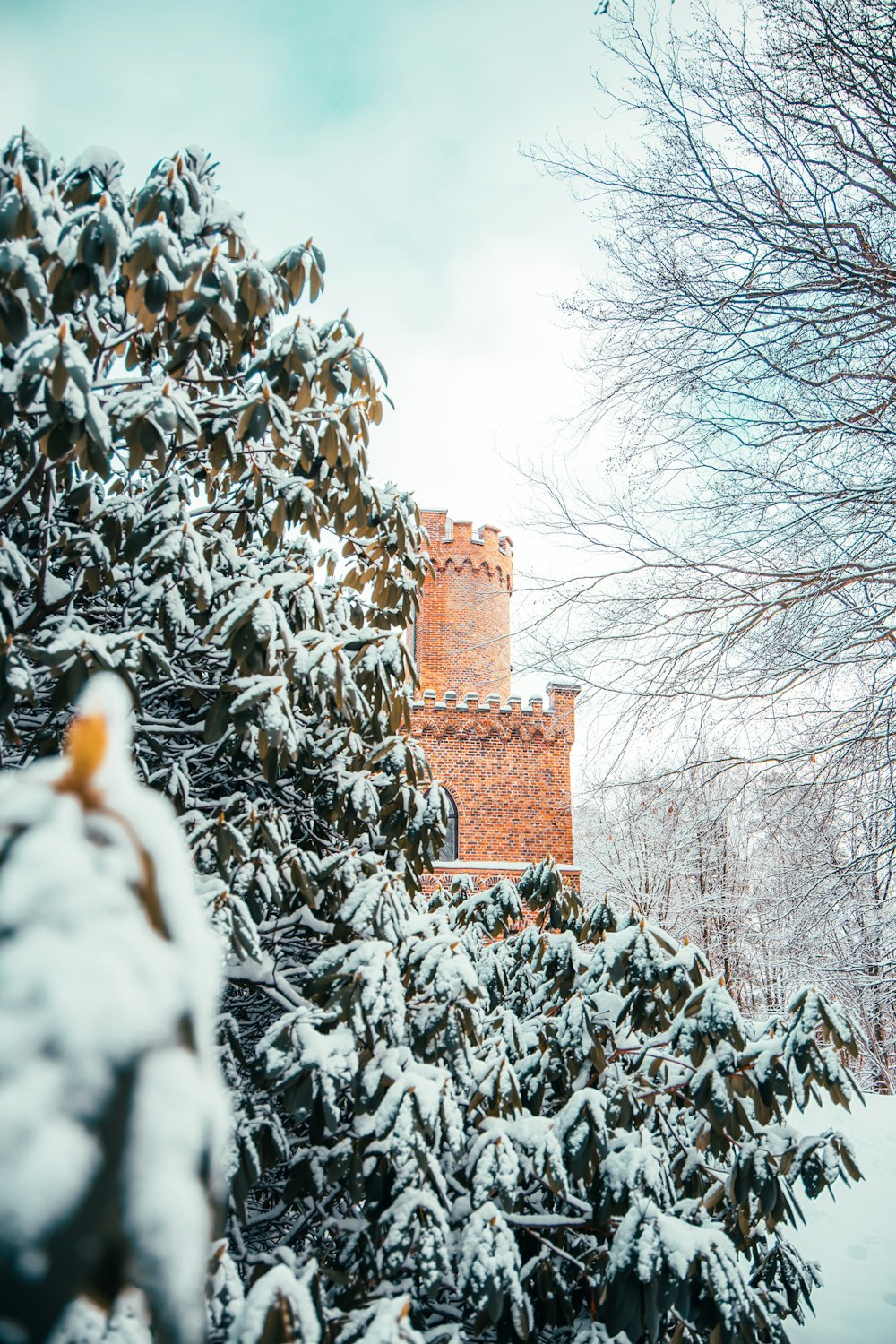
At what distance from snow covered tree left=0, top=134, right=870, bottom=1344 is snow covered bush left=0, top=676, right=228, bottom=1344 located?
4.77 feet

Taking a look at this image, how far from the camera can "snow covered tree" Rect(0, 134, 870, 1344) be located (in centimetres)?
229

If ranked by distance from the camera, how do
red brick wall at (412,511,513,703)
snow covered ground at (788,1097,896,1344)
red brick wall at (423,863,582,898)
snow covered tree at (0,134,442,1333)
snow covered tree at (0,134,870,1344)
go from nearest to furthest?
snow covered tree at (0,134,870,1344) < snow covered tree at (0,134,442,1333) < snow covered ground at (788,1097,896,1344) < red brick wall at (423,863,582,898) < red brick wall at (412,511,513,703)

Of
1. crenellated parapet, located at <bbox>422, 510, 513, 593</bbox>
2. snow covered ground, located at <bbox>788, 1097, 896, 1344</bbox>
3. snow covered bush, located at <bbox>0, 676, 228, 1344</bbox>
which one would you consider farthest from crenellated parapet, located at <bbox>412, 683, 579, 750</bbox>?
snow covered bush, located at <bbox>0, 676, 228, 1344</bbox>

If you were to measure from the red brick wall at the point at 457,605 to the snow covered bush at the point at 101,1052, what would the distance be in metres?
17.8

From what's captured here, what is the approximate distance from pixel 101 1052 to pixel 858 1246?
25.4ft

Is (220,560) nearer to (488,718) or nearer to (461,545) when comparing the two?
(488,718)

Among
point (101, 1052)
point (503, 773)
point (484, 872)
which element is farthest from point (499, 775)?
point (101, 1052)

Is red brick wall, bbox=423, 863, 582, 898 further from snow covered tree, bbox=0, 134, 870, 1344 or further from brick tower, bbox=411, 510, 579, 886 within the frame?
snow covered tree, bbox=0, 134, 870, 1344

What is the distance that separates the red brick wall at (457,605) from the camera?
18.7 metres

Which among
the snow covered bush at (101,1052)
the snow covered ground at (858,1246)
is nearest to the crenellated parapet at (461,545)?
the snow covered ground at (858,1246)

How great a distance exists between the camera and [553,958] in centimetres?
387

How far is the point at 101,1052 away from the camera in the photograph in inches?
16.3

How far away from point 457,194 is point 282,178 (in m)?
1.44

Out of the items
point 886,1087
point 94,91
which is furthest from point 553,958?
point 886,1087
